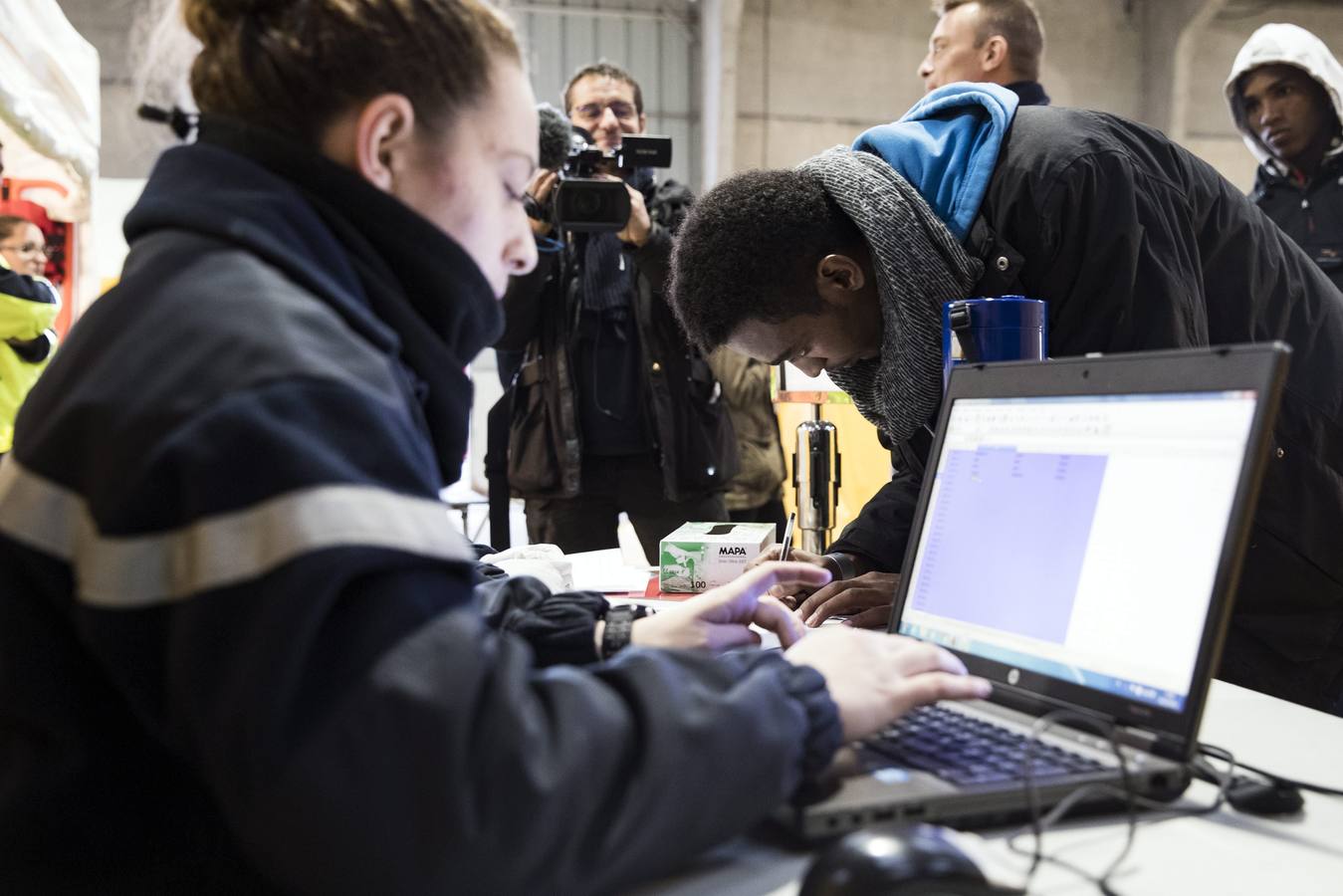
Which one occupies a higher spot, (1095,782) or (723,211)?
(723,211)

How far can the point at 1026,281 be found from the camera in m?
1.31

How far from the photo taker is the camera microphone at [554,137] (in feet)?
7.32

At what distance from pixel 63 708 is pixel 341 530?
218 millimetres

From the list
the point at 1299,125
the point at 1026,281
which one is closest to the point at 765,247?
the point at 1026,281

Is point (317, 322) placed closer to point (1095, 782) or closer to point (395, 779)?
point (395, 779)

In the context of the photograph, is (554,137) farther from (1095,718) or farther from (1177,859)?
(1177,859)

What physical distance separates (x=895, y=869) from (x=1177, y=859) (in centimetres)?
22

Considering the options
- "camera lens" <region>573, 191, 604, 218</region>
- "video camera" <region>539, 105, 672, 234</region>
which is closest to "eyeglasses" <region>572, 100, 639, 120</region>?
"video camera" <region>539, 105, 672, 234</region>

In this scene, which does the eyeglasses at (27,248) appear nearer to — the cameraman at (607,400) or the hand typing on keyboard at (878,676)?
the cameraman at (607,400)

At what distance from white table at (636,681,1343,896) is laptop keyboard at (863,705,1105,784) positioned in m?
0.03

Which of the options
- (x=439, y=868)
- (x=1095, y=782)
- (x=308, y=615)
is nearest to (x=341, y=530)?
(x=308, y=615)

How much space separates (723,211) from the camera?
56.1 inches

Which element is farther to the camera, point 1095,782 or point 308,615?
point 1095,782

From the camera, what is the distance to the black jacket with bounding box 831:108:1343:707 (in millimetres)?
1234
